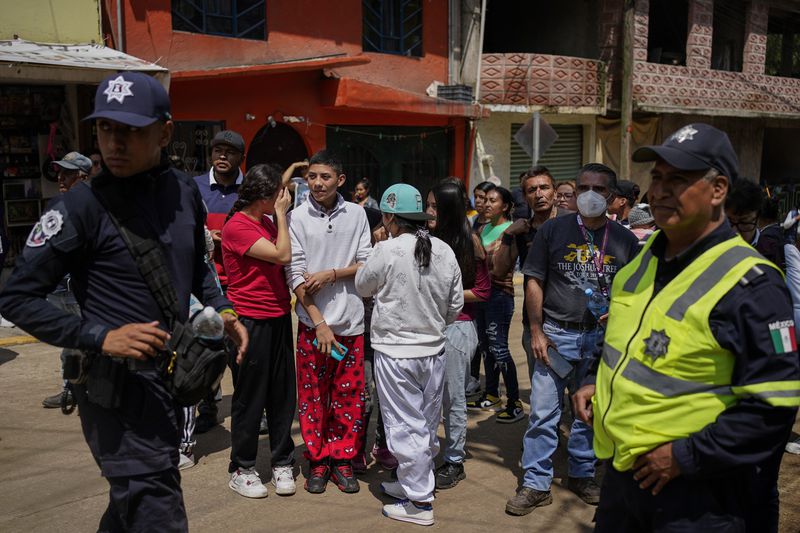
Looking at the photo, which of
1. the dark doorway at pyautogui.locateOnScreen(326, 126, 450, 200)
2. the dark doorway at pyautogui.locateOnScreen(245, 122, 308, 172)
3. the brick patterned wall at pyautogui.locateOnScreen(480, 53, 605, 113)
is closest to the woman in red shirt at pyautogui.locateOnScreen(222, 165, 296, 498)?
the dark doorway at pyautogui.locateOnScreen(245, 122, 308, 172)

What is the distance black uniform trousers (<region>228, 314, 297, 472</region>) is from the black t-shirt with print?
63.3 inches

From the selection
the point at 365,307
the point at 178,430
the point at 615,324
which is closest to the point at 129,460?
the point at 178,430

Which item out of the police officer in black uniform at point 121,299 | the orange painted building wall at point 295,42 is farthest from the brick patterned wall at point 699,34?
the police officer in black uniform at point 121,299

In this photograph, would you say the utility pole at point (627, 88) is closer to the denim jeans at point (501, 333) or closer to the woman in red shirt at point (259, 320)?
the denim jeans at point (501, 333)

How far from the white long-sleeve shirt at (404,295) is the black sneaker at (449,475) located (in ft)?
3.06

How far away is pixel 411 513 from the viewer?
14.4ft

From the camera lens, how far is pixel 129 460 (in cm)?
273

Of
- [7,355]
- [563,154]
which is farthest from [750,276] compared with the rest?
[563,154]

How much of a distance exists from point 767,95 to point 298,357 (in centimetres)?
2003

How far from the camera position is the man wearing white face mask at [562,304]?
454cm

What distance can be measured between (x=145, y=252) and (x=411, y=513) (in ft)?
7.73

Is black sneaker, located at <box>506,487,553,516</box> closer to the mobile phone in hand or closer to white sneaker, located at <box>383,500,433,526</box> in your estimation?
white sneaker, located at <box>383,500,433,526</box>

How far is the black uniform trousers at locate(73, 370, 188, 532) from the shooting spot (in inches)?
108

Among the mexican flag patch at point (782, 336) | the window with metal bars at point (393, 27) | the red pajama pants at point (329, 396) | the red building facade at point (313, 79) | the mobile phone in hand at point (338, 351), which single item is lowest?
the red pajama pants at point (329, 396)
